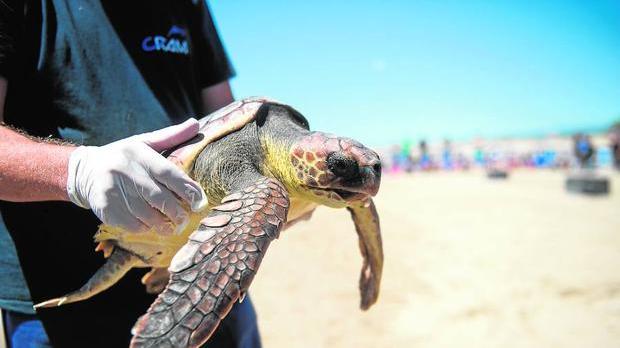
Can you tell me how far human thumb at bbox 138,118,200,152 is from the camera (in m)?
1.31

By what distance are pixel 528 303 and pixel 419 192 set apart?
8.09 meters

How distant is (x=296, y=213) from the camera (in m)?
1.77

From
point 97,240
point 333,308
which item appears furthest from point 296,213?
point 333,308

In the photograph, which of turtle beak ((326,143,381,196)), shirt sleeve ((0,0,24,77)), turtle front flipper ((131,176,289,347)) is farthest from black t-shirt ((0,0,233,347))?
turtle beak ((326,143,381,196))

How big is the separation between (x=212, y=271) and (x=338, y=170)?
59 centimetres

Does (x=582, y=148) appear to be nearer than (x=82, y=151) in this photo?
No

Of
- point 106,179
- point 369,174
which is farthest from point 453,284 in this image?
point 106,179

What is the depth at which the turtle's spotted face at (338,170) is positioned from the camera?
1.45 meters

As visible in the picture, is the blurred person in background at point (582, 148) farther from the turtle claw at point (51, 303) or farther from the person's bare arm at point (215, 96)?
the turtle claw at point (51, 303)

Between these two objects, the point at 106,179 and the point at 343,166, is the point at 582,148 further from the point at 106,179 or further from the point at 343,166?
the point at 106,179

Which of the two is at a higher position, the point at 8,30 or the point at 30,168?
the point at 8,30

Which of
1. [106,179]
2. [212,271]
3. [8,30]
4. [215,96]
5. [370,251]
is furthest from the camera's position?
[215,96]

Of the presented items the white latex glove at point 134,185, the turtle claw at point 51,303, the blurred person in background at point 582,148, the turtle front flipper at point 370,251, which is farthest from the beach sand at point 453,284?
the blurred person in background at point 582,148

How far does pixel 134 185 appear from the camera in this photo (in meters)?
1.24
